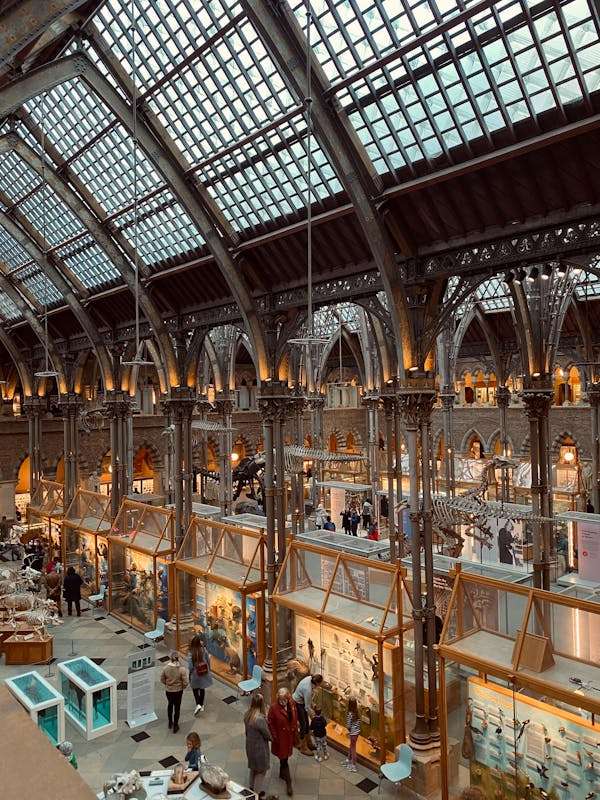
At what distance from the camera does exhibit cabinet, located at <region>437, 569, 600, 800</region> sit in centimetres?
705

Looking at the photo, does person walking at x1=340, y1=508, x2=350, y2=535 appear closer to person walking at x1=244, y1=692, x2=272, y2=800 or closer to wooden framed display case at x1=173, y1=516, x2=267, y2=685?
wooden framed display case at x1=173, y1=516, x2=267, y2=685

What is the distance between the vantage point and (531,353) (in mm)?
15422

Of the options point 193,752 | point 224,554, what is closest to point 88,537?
point 224,554

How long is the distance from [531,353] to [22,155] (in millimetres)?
13733

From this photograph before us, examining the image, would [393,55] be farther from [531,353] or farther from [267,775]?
[267,775]

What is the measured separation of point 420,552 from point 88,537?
11.3 m

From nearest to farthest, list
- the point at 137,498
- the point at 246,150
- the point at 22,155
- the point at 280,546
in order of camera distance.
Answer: the point at 246,150
the point at 280,546
the point at 22,155
the point at 137,498

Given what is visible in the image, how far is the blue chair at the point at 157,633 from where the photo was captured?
555 inches

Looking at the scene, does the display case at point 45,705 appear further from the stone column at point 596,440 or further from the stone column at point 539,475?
the stone column at point 596,440

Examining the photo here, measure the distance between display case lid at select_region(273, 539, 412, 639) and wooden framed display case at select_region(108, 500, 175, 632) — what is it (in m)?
4.34

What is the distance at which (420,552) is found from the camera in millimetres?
10070

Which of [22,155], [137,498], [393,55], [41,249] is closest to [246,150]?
[393,55]

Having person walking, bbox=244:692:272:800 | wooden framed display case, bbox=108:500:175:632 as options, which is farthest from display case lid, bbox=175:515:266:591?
person walking, bbox=244:692:272:800

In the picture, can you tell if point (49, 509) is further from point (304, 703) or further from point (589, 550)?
point (589, 550)
